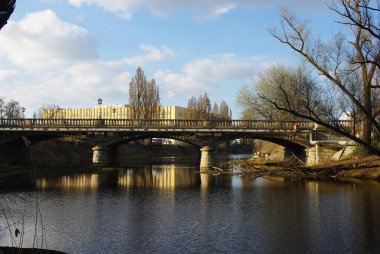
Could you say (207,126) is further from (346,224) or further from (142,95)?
(346,224)

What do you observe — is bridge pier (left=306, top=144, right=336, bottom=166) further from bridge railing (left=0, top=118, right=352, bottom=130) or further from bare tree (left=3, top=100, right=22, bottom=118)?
bare tree (left=3, top=100, right=22, bottom=118)

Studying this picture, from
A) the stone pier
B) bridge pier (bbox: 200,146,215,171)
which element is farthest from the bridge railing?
the stone pier

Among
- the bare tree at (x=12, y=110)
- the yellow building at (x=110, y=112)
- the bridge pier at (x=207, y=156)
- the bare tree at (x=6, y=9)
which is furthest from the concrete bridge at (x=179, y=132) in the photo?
the yellow building at (x=110, y=112)

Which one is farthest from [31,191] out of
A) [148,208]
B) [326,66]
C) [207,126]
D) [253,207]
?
[207,126]

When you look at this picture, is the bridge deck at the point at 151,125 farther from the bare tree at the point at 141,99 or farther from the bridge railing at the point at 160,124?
the bare tree at the point at 141,99

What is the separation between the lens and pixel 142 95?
7481cm

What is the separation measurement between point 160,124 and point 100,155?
8788 millimetres

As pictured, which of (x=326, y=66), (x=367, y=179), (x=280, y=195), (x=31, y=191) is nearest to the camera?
(x=326, y=66)

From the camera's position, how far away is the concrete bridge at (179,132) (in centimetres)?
5009

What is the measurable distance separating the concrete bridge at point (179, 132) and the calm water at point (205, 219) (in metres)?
19.1

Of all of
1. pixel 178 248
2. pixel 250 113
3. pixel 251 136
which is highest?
pixel 250 113

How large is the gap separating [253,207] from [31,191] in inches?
634

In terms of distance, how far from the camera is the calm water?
1455 cm

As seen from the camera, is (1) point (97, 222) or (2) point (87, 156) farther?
(2) point (87, 156)
